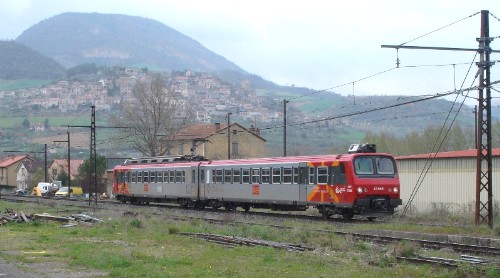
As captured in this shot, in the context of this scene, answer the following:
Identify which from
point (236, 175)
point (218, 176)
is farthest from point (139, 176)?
point (236, 175)

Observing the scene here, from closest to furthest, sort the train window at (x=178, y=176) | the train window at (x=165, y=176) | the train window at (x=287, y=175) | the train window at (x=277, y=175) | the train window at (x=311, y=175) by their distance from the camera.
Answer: the train window at (x=311, y=175), the train window at (x=287, y=175), the train window at (x=277, y=175), the train window at (x=178, y=176), the train window at (x=165, y=176)

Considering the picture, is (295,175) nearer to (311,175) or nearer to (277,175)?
(311,175)

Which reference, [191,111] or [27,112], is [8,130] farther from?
[191,111]

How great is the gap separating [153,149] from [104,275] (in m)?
59.8

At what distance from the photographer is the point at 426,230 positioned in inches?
960

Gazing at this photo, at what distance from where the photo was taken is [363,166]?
2920 centimetres

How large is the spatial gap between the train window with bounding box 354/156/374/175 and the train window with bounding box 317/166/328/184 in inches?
57.7

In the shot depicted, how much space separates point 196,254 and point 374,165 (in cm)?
1360

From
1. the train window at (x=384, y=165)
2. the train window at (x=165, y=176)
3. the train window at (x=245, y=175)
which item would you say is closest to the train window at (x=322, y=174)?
the train window at (x=384, y=165)

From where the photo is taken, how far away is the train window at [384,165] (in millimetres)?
29822

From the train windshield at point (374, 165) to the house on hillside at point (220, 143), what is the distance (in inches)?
2230

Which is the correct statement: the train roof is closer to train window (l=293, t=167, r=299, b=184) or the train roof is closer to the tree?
train window (l=293, t=167, r=299, b=184)

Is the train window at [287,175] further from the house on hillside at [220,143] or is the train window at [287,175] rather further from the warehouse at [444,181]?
the house on hillside at [220,143]

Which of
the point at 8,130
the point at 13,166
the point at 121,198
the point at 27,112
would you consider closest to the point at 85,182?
the point at 121,198
